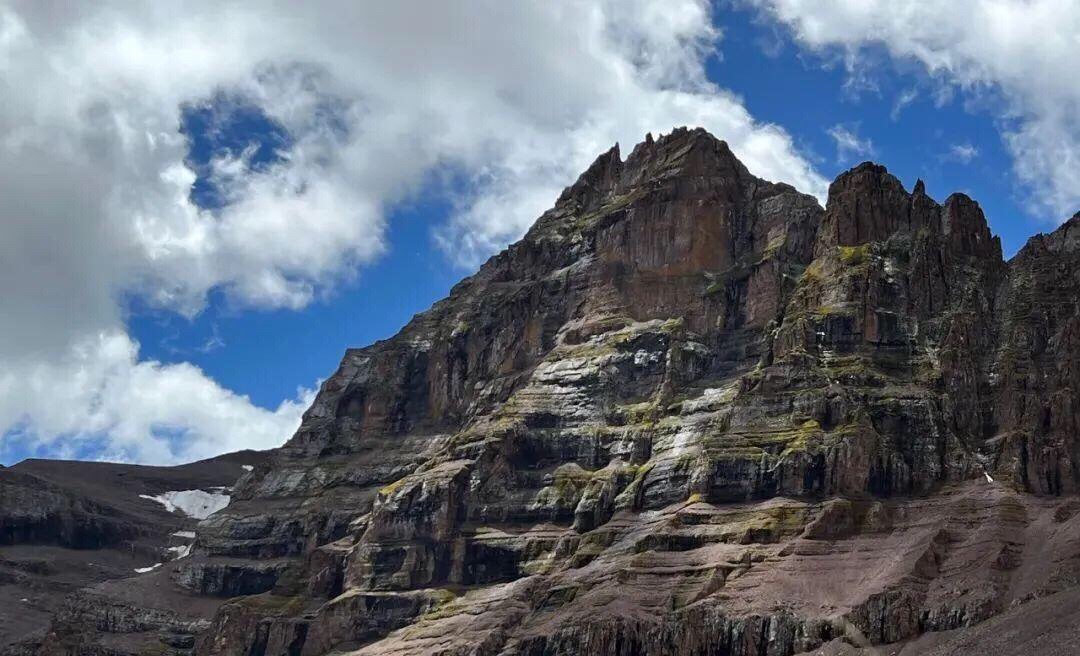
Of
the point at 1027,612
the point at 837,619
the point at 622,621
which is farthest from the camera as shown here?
the point at 622,621

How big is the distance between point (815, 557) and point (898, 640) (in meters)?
21.3

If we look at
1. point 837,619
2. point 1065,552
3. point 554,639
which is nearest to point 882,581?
point 837,619

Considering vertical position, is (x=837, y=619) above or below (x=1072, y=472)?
below

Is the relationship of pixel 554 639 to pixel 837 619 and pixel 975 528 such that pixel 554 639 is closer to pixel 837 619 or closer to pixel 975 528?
pixel 837 619

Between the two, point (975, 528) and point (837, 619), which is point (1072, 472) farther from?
point (837, 619)

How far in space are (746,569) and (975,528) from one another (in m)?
25.8

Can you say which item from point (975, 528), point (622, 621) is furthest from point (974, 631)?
point (622, 621)

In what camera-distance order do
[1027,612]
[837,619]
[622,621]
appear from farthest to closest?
[622,621]
[837,619]
[1027,612]

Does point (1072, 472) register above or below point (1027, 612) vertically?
above

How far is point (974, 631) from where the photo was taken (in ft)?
564

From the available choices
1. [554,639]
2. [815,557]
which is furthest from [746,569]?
[554,639]

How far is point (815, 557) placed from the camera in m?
197

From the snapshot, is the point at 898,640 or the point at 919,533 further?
the point at 919,533

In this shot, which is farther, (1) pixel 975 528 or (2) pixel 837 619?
(1) pixel 975 528
